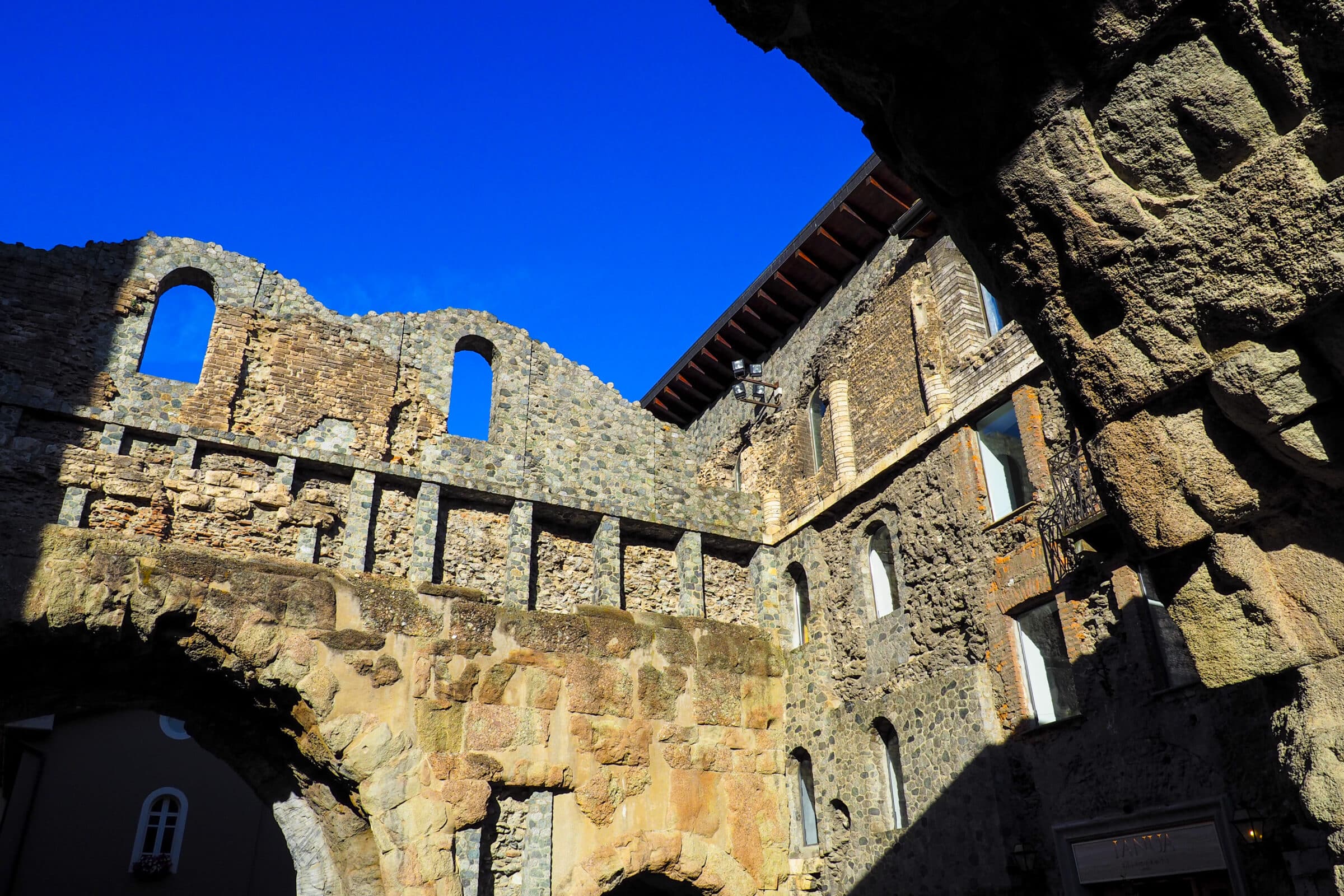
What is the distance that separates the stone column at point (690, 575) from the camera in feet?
42.3

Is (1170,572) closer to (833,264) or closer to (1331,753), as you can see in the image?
(1331,753)

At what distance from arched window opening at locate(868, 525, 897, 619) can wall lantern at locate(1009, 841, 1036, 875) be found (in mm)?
3172

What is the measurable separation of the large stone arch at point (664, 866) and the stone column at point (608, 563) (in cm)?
284

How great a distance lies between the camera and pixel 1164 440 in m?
3.01

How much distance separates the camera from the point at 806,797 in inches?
471

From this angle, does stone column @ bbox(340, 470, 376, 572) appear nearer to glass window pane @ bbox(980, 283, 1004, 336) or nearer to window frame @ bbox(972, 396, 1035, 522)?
window frame @ bbox(972, 396, 1035, 522)

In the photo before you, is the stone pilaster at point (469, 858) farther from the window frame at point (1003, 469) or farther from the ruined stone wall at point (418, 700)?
the window frame at point (1003, 469)

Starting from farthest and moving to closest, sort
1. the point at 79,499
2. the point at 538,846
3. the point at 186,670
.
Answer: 1. the point at 79,499
2. the point at 538,846
3. the point at 186,670

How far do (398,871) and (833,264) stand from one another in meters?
9.62

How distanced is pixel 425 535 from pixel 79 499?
11.8ft

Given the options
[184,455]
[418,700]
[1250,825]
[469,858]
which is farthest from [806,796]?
[184,455]

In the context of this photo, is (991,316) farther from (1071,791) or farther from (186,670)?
(186,670)

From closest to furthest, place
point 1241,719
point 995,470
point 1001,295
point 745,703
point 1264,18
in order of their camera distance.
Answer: point 1264,18
point 1001,295
point 1241,719
point 995,470
point 745,703

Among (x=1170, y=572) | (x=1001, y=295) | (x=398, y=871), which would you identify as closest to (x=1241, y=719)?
(x=1170, y=572)
